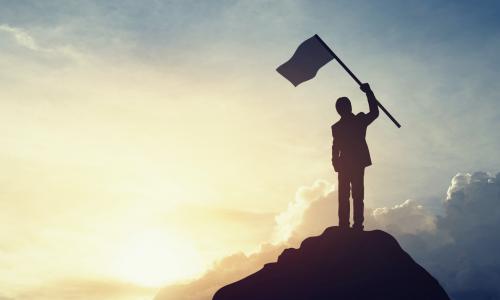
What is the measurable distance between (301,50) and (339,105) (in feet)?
9.67

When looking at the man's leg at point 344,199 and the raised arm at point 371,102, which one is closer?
A: the raised arm at point 371,102

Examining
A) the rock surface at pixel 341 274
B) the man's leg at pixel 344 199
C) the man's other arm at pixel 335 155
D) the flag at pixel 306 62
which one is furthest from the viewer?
the flag at pixel 306 62

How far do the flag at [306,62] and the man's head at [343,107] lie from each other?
2.13 m

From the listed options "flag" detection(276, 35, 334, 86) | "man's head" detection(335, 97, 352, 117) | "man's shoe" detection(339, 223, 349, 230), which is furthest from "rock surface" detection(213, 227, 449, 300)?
"flag" detection(276, 35, 334, 86)

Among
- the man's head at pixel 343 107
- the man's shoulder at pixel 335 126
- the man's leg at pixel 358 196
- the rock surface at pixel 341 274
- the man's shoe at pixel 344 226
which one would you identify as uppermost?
the man's head at pixel 343 107

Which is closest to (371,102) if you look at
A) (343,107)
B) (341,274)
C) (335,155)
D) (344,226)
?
(343,107)

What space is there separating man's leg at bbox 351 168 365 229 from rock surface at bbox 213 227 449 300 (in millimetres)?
508

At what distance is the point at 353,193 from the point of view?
16.4 m

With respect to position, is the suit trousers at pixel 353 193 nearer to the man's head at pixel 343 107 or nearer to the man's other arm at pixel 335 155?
the man's other arm at pixel 335 155

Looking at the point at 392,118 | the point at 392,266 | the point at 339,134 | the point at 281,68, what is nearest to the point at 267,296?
the point at 392,266

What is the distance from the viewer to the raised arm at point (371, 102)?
16.1m

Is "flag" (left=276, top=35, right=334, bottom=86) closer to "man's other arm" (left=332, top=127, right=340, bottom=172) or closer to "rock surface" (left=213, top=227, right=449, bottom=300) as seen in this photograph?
"man's other arm" (left=332, top=127, right=340, bottom=172)

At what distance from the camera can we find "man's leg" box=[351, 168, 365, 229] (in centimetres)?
1611

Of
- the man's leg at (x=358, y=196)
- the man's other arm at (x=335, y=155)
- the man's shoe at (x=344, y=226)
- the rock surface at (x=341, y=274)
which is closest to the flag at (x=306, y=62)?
the man's other arm at (x=335, y=155)
